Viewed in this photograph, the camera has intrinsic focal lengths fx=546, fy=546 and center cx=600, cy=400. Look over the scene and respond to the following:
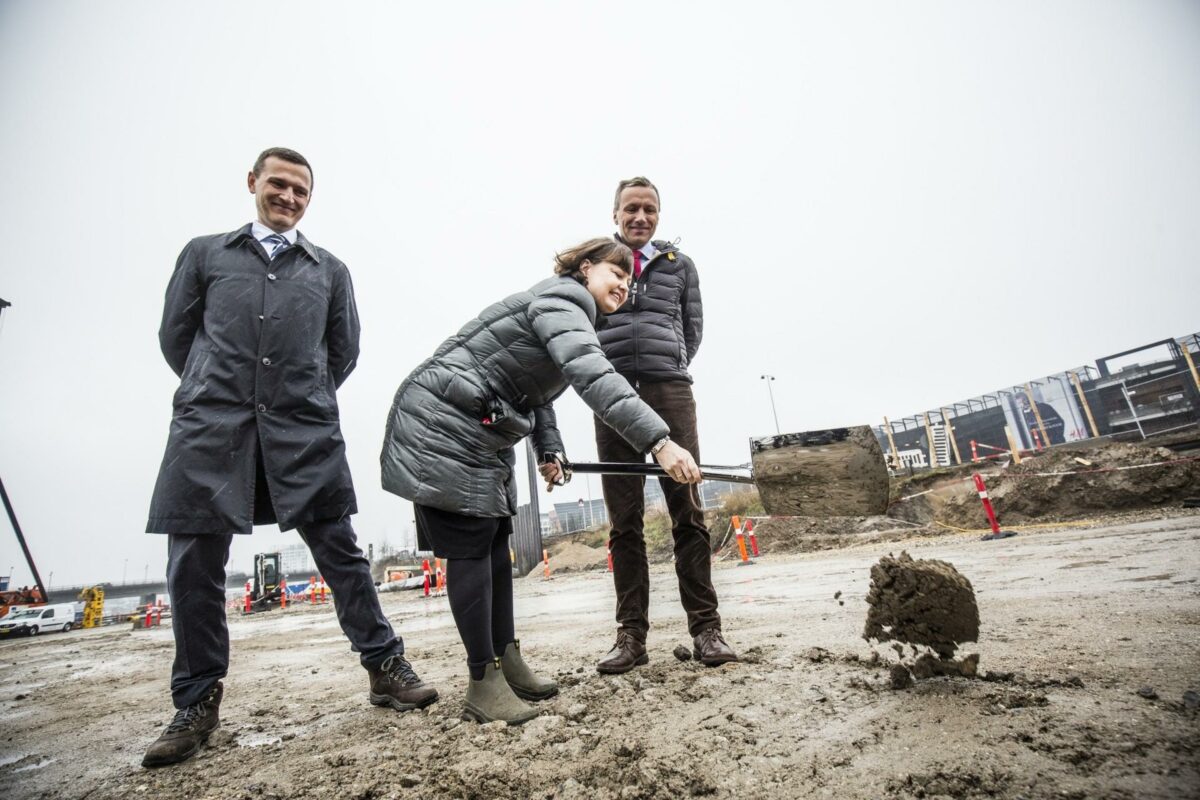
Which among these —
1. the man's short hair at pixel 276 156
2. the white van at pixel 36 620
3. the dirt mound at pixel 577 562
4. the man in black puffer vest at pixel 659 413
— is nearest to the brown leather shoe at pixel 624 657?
the man in black puffer vest at pixel 659 413

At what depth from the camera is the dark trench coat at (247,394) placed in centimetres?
190

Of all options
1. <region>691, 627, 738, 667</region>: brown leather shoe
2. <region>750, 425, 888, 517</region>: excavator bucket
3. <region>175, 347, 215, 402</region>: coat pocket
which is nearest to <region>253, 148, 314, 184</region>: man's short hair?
<region>175, 347, 215, 402</region>: coat pocket

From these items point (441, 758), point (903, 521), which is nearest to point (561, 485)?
point (441, 758)

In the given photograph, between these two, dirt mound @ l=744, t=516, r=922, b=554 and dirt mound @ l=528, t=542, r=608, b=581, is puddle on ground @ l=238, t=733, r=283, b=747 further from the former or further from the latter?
dirt mound @ l=528, t=542, r=608, b=581

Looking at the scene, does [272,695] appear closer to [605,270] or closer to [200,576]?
[200,576]

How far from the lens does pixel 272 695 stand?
2742 mm

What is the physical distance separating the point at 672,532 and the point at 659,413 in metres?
0.54

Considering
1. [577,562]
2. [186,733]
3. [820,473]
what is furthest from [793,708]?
[577,562]

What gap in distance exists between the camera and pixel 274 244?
7.63 feet

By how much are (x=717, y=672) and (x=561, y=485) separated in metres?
0.93

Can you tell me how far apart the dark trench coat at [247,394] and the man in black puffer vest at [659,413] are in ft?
3.89

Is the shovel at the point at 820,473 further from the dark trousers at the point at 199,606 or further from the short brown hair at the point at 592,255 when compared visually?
the dark trousers at the point at 199,606

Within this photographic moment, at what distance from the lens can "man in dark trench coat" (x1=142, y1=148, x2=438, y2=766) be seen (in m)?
1.86

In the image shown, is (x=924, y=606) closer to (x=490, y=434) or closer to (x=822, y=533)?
(x=490, y=434)
